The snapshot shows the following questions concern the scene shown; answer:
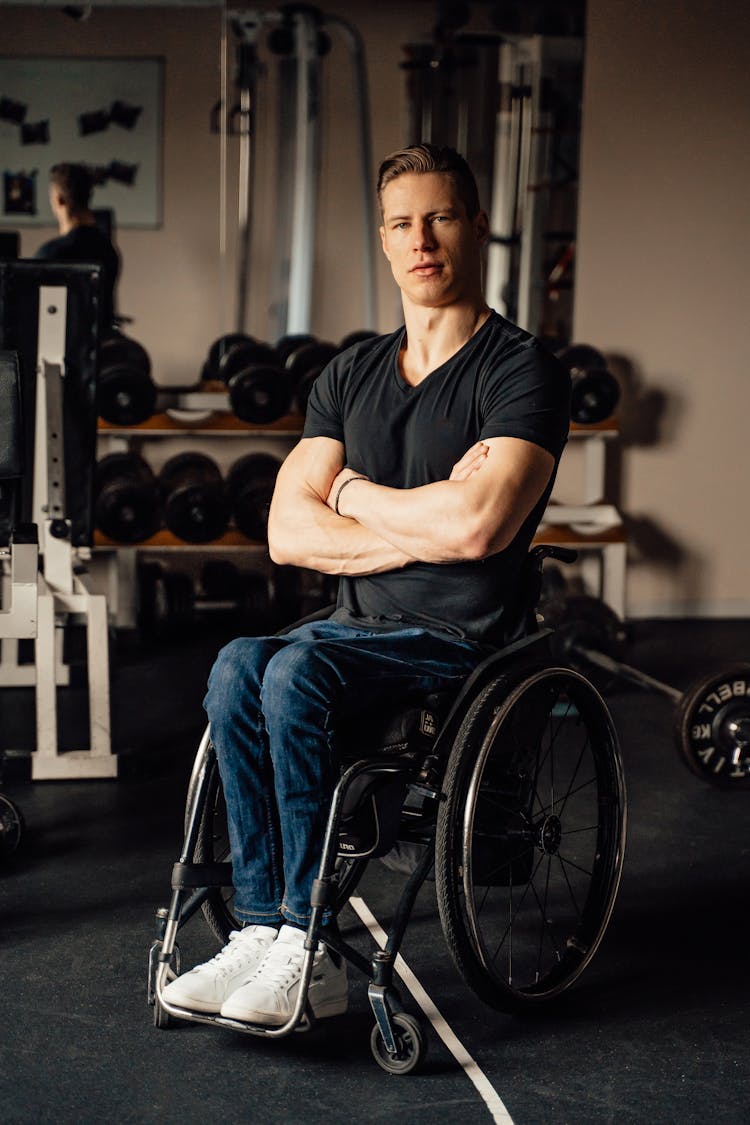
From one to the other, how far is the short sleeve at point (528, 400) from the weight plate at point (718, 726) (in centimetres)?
122

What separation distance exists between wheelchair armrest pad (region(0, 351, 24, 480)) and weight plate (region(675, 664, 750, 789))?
4.84 ft

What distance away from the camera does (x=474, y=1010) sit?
1875 millimetres

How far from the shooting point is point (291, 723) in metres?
1.64

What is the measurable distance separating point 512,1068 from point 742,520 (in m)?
→ 3.51

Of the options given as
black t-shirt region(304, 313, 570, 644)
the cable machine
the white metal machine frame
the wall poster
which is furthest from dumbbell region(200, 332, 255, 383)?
black t-shirt region(304, 313, 570, 644)

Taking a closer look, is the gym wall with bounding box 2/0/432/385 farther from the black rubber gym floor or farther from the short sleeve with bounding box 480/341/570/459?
the short sleeve with bounding box 480/341/570/459

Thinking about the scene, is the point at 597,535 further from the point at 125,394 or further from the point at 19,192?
the point at 19,192

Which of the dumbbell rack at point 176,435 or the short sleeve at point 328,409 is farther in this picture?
the dumbbell rack at point 176,435

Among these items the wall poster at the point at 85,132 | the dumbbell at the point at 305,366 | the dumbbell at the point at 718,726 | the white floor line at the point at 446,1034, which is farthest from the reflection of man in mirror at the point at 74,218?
the white floor line at the point at 446,1034

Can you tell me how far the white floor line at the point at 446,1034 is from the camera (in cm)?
161

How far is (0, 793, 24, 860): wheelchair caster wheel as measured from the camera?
2.46 m

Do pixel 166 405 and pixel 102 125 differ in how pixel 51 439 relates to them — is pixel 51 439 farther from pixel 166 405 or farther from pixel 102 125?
pixel 102 125

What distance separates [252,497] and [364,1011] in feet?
8.55

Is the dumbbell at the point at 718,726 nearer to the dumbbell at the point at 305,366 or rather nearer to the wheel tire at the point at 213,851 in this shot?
the wheel tire at the point at 213,851
